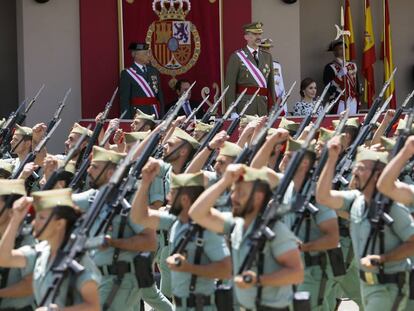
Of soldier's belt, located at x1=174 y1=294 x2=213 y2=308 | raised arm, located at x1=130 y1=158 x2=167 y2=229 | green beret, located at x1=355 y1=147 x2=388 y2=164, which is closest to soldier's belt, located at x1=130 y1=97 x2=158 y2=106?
raised arm, located at x1=130 y1=158 x2=167 y2=229

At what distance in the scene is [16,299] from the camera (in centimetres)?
769

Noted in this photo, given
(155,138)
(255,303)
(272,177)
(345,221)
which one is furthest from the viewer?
A: (345,221)

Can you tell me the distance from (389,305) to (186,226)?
1.36m

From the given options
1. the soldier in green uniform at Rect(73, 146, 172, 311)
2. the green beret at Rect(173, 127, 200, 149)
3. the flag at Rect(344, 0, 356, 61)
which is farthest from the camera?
the flag at Rect(344, 0, 356, 61)

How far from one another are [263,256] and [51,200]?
3.93ft

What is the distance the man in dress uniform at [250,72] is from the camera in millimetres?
15484

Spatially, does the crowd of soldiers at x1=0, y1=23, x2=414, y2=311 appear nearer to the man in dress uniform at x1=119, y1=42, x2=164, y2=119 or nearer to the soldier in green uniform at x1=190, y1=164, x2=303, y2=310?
the soldier in green uniform at x1=190, y1=164, x2=303, y2=310

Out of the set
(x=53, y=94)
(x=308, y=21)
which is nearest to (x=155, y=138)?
(x=53, y=94)

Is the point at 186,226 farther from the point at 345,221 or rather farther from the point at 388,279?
the point at 345,221

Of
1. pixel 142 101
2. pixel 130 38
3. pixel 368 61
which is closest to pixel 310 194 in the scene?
pixel 142 101

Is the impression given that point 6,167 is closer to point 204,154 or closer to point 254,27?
point 204,154

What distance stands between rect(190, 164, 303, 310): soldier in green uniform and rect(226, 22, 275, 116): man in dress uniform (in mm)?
8424

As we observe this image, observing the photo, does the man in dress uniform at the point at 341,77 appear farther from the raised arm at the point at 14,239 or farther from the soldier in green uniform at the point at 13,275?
the raised arm at the point at 14,239

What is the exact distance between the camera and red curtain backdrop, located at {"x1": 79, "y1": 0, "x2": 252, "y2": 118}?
53.0ft
